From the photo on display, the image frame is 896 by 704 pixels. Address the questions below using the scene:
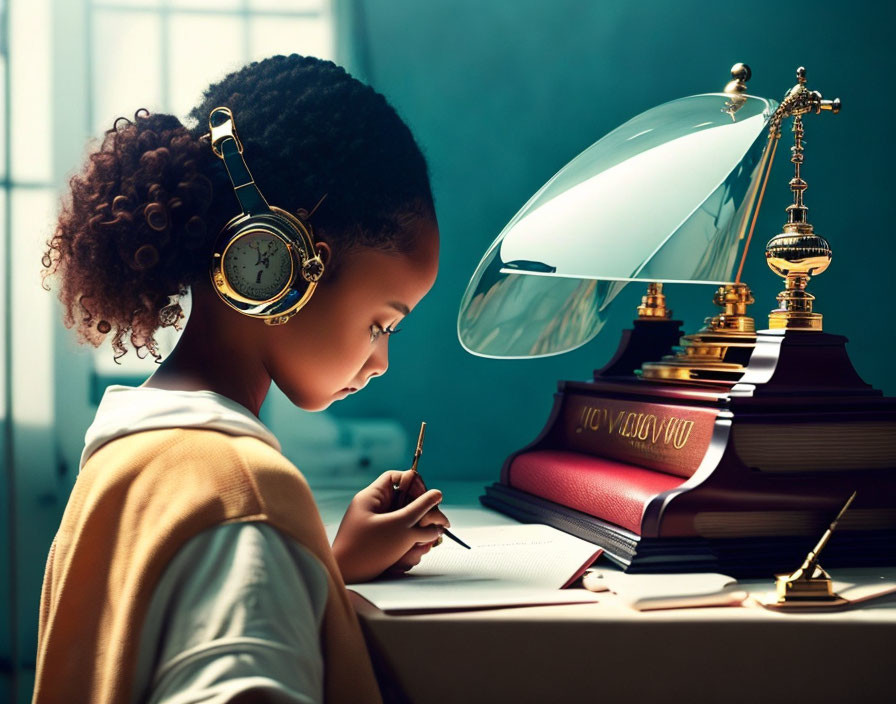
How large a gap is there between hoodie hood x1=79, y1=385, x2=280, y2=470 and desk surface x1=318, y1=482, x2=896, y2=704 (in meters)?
0.24

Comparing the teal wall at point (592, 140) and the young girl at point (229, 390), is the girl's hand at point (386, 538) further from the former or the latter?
the teal wall at point (592, 140)

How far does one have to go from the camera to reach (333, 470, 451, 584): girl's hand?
94cm

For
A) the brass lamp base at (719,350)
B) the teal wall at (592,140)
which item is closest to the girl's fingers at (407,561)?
the brass lamp base at (719,350)

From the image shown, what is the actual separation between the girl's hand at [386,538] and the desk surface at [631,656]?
112 millimetres

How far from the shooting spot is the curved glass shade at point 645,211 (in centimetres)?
96

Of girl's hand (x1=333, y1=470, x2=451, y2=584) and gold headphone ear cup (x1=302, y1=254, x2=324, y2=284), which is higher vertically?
gold headphone ear cup (x1=302, y1=254, x2=324, y2=284)

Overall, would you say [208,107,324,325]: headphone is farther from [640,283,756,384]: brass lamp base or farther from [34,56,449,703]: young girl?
[640,283,756,384]: brass lamp base

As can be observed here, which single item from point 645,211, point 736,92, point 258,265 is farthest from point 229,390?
point 736,92

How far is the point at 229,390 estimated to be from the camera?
79cm

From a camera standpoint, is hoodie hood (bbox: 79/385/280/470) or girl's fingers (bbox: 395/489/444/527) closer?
hoodie hood (bbox: 79/385/280/470)

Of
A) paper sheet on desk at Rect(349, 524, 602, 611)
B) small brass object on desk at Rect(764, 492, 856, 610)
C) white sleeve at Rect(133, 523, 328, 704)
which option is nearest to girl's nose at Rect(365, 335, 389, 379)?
paper sheet on desk at Rect(349, 524, 602, 611)

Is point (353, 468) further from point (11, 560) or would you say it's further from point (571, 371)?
point (11, 560)

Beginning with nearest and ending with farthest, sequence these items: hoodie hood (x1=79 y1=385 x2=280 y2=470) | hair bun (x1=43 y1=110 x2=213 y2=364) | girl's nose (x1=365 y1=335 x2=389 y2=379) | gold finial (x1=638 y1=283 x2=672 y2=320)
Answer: hoodie hood (x1=79 y1=385 x2=280 y2=470) → hair bun (x1=43 y1=110 x2=213 y2=364) → girl's nose (x1=365 y1=335 x2=389 y2=379) → gold finial (x1=638 y1=283 x2=672 y2=320)

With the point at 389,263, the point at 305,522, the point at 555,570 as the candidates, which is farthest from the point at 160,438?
the point at 555,570
